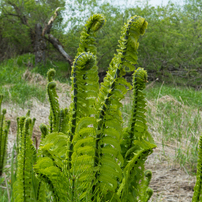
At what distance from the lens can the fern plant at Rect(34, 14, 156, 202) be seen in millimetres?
466

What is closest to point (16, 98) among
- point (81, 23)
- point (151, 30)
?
point (81, 23)

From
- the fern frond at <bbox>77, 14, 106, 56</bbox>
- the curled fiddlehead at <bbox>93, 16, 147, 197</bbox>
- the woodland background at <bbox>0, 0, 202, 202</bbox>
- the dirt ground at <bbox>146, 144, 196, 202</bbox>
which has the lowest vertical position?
the dirt ground at <bbox>146, 144, 196, 202</bbox>

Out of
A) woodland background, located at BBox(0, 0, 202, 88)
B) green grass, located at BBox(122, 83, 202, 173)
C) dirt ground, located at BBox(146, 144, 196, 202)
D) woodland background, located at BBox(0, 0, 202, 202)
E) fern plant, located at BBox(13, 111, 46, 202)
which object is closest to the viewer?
fern plant, located at BBox(13, 111, 46, 202)

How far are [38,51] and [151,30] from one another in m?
5.43

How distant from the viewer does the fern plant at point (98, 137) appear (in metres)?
0.47

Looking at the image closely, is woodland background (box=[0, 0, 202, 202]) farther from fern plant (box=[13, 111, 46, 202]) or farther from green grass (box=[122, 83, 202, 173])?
fern plant (box=[13, 111, 46, 202])

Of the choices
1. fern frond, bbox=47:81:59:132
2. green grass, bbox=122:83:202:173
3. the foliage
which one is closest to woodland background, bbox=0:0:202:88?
the foliage

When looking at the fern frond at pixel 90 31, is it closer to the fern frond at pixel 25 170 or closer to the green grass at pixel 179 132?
the fern frond at pixel 25 170

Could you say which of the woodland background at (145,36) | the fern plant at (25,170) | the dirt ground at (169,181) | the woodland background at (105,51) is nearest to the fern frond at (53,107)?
the fern plant at (25,170)

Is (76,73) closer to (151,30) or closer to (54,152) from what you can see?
(54,152)

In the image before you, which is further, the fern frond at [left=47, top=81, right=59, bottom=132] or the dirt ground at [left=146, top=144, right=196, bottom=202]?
the dirt ground at [left=146, top=144, right=196, bottom=202]

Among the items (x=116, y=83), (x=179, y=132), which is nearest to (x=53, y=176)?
(x=116, y=83)

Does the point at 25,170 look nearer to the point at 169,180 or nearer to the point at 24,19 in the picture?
the point at 169,180

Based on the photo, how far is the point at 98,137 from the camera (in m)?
0.48
